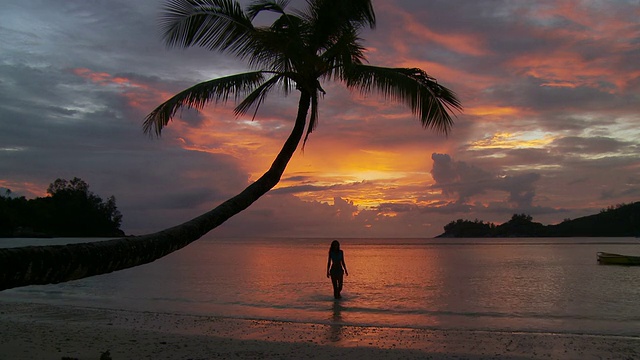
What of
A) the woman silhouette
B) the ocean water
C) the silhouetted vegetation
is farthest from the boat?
the silhouetted vegetation

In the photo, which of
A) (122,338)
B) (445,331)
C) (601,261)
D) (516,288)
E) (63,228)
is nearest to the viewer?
(122,338)

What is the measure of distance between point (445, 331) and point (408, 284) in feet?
47.9

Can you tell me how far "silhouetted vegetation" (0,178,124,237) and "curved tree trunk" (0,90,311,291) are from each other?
13243 centimetres

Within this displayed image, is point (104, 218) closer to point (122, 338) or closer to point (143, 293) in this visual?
point (143, 293)

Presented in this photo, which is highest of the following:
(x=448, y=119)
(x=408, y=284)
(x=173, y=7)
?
(x=173, y=7)

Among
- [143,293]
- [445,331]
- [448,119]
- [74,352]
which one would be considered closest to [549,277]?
[445,331]

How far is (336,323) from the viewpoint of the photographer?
13641 mm

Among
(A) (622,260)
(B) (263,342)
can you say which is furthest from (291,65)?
(A) (622,260)

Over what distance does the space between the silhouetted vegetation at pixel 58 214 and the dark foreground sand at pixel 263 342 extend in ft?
407

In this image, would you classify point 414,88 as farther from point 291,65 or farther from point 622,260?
point 622,260

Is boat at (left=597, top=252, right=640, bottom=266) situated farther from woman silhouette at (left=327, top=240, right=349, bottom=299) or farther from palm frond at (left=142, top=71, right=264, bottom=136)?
palm frond at (left=142, top=71, right=264, bottom=136)

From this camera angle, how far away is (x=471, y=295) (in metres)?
22.0

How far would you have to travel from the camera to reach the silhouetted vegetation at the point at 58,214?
121 meters

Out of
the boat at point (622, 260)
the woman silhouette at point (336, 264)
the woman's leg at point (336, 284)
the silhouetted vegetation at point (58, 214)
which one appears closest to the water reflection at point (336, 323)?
the woman's leg at point (336, 284)
